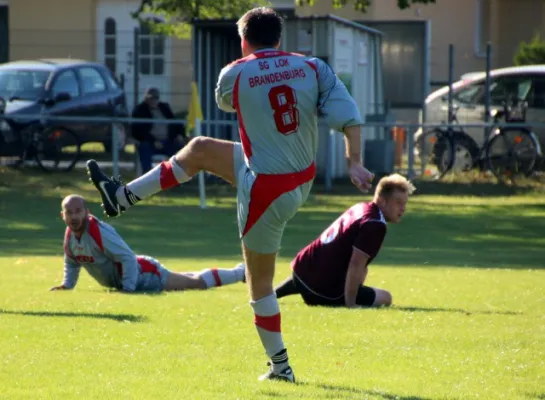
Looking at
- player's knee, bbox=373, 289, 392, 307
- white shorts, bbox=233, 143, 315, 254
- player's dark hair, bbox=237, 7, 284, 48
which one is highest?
player's dark hair, bbox=237, 7, 284, 48

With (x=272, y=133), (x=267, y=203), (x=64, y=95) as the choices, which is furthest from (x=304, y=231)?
(x=272, y=133)

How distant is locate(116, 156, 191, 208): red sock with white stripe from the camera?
23.8 ft

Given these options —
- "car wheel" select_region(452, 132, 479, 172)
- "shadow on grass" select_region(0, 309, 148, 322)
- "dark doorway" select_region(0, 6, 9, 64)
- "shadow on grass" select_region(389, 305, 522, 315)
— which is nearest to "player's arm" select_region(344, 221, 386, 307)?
"shadow on grass" select_region(389, 305, 522, 315)

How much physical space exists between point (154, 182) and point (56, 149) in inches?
689

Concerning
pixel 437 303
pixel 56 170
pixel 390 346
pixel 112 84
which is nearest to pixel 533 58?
pixel 112 84

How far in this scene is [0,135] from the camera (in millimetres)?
24016

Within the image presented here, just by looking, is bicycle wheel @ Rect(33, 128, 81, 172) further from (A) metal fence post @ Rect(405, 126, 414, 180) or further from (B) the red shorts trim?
(B) the red shorts trim

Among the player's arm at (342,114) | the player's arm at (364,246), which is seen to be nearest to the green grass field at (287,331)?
the player's arm at (364,246)

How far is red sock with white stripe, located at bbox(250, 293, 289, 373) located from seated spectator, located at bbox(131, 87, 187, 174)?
16.1 metres

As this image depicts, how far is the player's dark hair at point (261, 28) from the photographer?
21.5 ft

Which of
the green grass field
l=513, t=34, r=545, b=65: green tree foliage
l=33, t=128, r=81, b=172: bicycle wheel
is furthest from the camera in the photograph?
l=513, t=34, r=545, b=65: green tree foliage

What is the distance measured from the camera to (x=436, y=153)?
81.0ft

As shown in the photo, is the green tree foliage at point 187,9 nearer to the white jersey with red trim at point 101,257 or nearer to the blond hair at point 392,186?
the white jersey with red trim at point 101,257

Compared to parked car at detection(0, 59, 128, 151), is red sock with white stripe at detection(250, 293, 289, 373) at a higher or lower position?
lower
